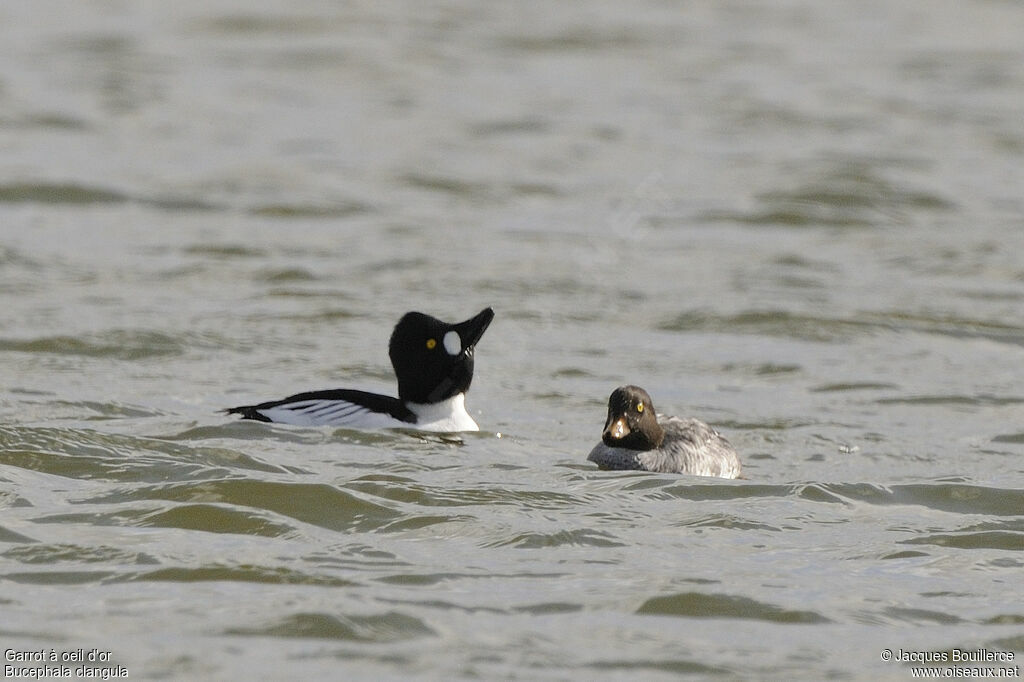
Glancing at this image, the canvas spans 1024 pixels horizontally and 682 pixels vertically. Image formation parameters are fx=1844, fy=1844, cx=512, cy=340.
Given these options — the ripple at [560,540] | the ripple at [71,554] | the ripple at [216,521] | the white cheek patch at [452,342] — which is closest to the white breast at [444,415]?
the white cheek patch at [452,342]

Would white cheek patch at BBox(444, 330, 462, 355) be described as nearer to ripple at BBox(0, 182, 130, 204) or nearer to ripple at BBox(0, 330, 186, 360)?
ripple at BBox(0, 330, 186, 360)

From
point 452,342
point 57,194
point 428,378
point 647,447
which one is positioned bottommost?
point 647,447

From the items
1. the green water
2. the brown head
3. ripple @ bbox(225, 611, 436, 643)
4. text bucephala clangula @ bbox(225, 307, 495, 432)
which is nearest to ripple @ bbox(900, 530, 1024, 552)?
the green water

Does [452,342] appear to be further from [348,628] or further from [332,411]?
[348,628]

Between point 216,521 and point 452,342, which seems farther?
point 452,342

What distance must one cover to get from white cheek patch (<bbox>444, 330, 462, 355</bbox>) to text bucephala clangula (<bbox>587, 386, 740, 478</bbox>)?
1356 mm

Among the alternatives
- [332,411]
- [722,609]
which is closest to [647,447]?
[332,411]

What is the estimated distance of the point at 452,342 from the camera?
35.0 ft

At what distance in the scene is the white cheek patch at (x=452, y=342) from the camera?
34.9 feet

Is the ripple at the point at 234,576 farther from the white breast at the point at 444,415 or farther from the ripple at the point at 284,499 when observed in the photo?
the white breast at the point at 444,415

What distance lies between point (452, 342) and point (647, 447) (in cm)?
161

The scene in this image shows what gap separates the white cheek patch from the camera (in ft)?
34.9

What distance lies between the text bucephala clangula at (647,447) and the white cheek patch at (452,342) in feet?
4.45

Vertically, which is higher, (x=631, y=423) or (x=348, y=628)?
(x=631, y=423)
